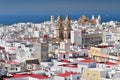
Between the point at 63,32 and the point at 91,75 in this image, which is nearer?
the point at 91,75

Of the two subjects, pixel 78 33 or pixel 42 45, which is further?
pixel 78 33

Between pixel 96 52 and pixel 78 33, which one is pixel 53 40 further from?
pixel 96 52

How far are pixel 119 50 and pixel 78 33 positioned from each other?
13.3m

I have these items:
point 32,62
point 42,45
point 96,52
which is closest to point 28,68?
point 32,62

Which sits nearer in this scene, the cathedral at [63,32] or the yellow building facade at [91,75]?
the yellow building facade at [91,75]

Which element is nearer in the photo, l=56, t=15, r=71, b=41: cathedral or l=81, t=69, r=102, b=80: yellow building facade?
l=81, t=69, r=102, b=80: yellow building facade

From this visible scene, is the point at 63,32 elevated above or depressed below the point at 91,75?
above

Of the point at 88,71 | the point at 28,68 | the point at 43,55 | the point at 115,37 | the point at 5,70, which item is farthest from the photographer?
the point at 115,37

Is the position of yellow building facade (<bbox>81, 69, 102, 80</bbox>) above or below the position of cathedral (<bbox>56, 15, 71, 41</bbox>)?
below

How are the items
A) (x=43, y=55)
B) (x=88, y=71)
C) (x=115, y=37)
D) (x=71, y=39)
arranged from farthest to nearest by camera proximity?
(x=115, y=37)
(x=71, y=39)
(x=43, y=55)
(x=88, y=71)

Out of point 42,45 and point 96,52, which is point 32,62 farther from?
point 96,52

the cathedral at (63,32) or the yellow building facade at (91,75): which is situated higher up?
the cathedral at (63,32)

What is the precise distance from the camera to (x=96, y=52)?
39.5 m

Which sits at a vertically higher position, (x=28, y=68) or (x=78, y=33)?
(x=78, y=33)
